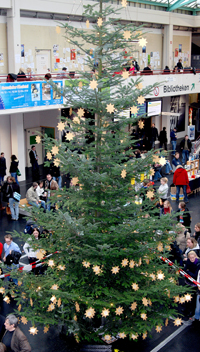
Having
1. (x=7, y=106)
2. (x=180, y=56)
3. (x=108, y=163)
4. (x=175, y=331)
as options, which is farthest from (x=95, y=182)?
(x=180, y=56)

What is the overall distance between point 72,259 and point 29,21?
55.9 feet

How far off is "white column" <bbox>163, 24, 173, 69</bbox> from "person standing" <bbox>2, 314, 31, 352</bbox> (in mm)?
28783

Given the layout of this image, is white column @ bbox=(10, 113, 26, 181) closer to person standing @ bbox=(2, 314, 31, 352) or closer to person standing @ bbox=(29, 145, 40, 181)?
person standing @ bbox=(29, 145, 40, 181)

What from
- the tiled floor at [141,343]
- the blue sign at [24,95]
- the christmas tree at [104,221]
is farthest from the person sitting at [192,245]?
the blue sign at [24,95]

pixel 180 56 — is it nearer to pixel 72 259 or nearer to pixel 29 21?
pixel 29 21

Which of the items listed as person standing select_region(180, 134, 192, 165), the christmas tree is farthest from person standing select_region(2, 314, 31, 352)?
person standing select_region(180, 134, 192, 165)

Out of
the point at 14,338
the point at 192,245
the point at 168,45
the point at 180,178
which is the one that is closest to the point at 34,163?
the point at 180,178

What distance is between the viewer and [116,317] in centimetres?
674

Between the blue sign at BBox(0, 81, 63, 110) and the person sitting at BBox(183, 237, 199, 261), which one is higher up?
the blue sign at BBox(0, 81, 63, 110)

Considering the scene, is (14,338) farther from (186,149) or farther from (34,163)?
(186,149)

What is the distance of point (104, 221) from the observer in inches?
258

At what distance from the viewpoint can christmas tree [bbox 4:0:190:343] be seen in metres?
6.25

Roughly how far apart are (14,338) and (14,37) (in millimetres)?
15948

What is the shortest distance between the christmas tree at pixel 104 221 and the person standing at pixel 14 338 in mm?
565
